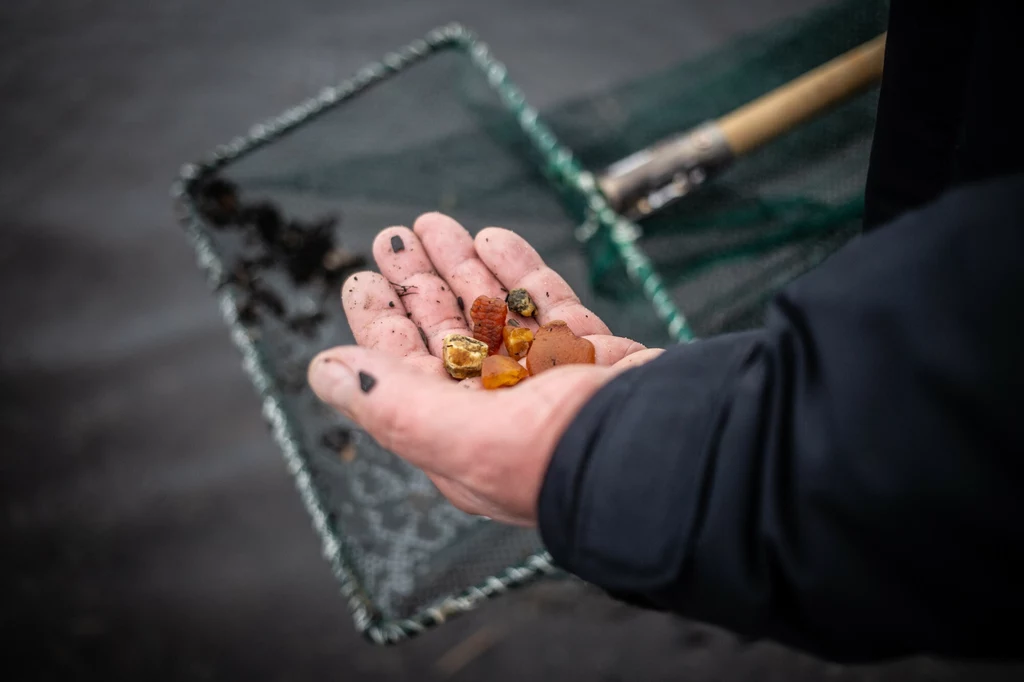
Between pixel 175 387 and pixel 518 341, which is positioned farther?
pixel 175 387

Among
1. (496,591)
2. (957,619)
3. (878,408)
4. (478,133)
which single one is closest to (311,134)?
(478,133)

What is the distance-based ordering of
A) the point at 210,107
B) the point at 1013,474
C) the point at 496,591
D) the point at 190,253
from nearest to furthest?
the point at 1013,474
the point at 496,591
the point at 190,253
the point at 210,107

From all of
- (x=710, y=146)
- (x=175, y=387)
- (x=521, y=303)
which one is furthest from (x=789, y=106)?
(x=175, y=387)

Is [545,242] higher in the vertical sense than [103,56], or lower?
lower

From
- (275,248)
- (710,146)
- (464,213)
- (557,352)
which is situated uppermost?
(275,248)

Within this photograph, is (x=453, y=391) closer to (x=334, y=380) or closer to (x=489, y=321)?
(x=334, y=380)

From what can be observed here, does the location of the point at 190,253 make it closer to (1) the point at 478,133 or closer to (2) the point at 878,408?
(1) the point at 478,133

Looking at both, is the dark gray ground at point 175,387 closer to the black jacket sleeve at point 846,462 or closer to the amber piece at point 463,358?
the amber piece at point 463,358

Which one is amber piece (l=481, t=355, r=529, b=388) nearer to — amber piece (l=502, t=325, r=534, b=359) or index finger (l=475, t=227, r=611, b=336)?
amber piece (l=502, t=325, r=534, b=359)
